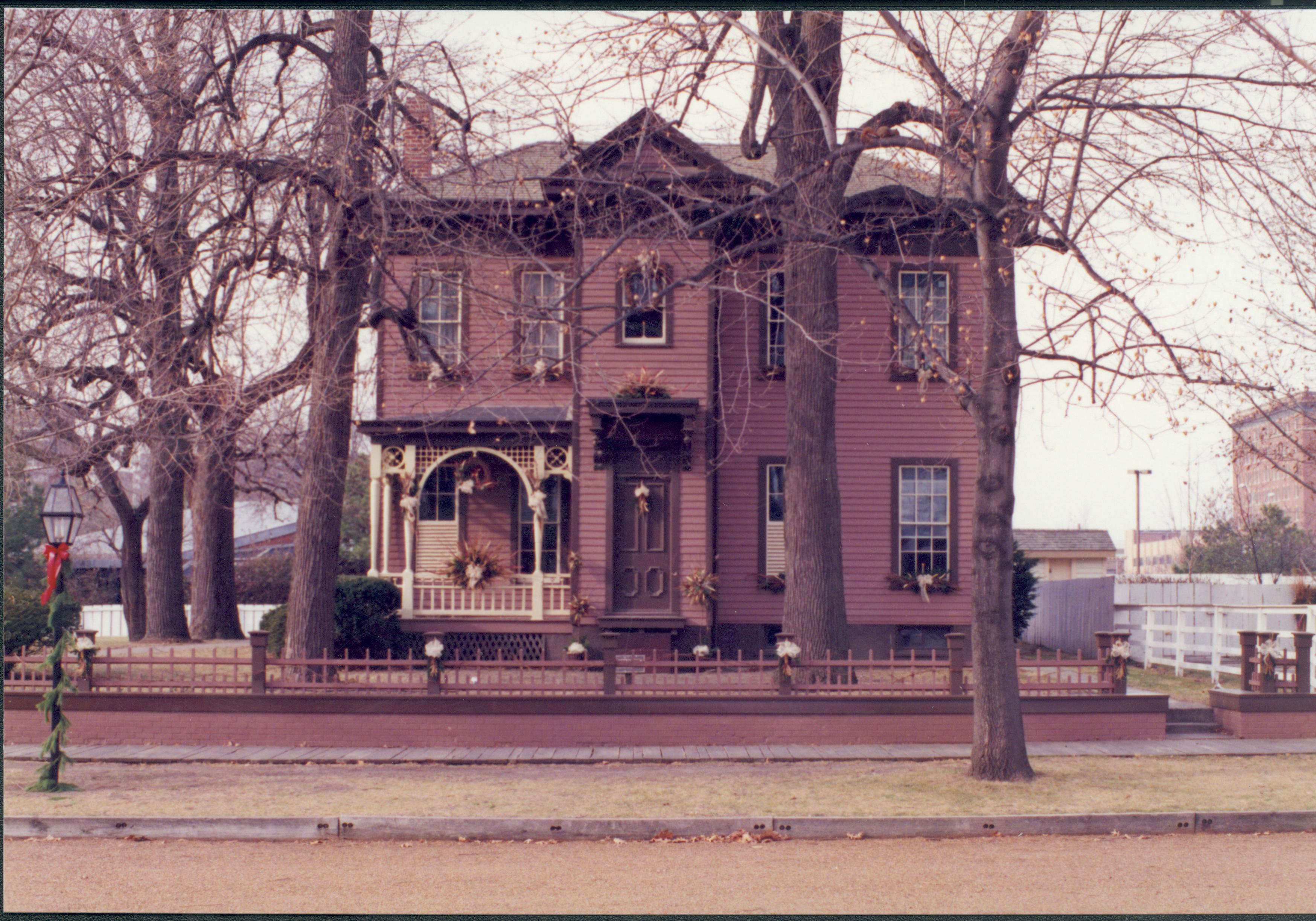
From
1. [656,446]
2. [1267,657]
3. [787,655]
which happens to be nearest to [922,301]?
[656,446]

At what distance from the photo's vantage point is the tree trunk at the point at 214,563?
25.5 metres

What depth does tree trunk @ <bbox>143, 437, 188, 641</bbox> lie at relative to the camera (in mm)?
25375

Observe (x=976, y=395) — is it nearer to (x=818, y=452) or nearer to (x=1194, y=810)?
(x=1194, y=810)

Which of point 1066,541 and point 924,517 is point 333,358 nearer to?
point 924,517

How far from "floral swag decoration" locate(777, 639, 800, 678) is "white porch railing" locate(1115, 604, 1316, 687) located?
742cm

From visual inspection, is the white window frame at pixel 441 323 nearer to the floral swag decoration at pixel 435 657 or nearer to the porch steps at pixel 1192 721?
the floral swag decoration at pixel 435 657

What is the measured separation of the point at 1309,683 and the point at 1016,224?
691 cm

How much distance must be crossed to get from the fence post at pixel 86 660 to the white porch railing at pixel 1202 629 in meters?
14.6

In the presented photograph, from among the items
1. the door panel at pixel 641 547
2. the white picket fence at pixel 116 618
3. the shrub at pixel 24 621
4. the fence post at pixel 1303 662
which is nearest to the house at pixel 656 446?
the door panel at pixel 641 547

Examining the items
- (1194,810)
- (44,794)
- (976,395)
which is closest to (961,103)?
(976,395)

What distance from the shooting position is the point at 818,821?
380 inches

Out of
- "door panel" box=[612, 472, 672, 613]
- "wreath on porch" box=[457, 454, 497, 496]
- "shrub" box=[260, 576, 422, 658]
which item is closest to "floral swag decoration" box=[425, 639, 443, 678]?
"shrub" box=[260, 576, 422, 658]

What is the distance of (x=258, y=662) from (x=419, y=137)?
6.95 metres

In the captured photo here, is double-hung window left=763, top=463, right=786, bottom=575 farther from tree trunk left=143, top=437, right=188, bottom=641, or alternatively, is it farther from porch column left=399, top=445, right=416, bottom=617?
tree trunk left=143, top=437, right=188, bottom=641
